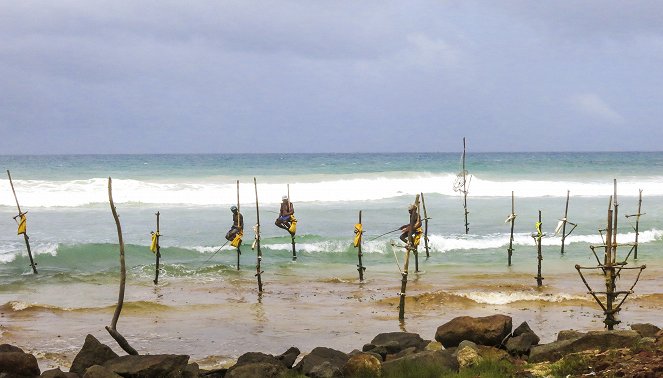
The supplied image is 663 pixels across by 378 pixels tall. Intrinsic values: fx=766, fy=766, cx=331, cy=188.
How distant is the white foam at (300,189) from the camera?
41406 millimetres

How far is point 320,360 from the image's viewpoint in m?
9.84

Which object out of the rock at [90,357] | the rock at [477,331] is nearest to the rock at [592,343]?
the rock at [477,331]

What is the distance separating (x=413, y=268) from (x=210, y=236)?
30.3 ft

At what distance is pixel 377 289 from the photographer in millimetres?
17328

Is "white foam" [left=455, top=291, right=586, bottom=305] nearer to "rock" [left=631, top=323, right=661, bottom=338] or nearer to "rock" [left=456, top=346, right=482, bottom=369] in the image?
"rock" [left=631, top=323, right=661, bottom=338]

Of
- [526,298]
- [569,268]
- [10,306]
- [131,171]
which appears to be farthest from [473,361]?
[131,171]

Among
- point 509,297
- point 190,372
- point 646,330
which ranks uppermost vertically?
point 646,330

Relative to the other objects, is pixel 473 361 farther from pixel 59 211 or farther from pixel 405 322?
pixel 59 211

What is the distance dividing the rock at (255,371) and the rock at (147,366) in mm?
673

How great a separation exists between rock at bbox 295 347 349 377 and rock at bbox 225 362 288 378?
1.08 feet

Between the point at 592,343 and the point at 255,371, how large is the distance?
13.7 feet

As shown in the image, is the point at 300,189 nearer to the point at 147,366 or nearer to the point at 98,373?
the point at 147,366

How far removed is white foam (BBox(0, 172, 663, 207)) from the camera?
4141cm

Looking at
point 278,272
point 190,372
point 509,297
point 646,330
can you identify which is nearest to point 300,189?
point 278,272
